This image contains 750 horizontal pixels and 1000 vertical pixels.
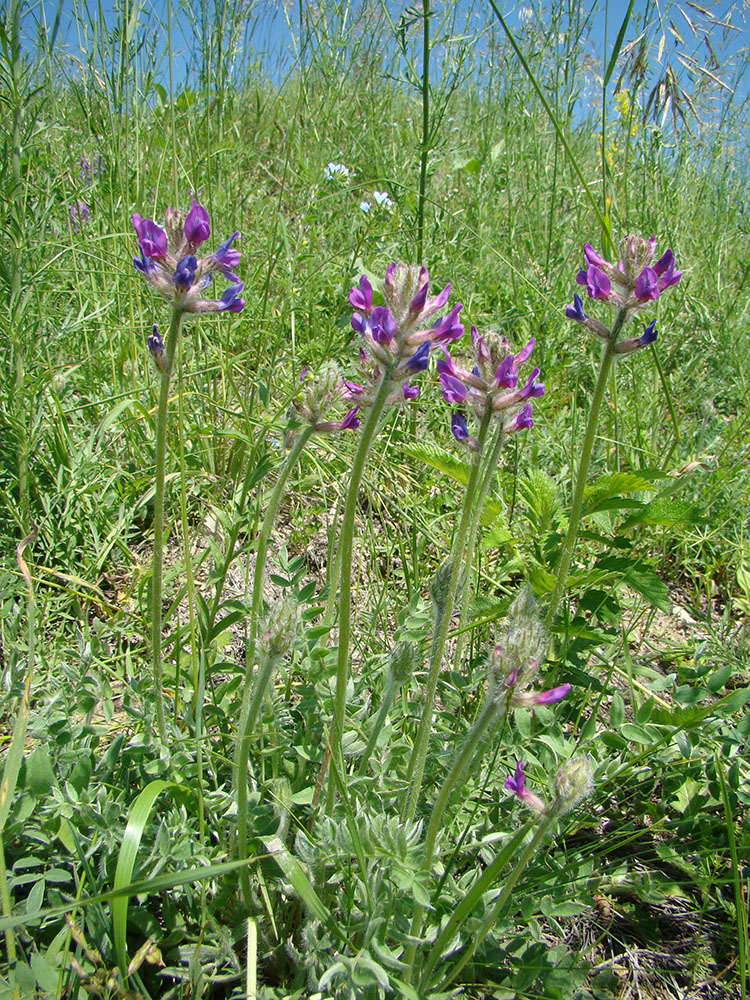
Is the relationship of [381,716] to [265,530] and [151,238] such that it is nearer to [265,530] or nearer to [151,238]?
[265,530]

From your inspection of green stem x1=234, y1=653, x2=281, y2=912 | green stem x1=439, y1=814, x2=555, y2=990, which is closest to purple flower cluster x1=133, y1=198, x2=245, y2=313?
green stem x1=234, y1=653, x2=281, y2=912

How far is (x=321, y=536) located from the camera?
9.25 ft

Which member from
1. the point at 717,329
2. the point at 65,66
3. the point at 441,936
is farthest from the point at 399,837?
the point at 717,329

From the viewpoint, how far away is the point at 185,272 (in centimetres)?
128

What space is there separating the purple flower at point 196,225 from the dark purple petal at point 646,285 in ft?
2.93

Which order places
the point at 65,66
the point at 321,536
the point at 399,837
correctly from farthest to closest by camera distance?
the point at 65,66 < the point at 321,536 < the point at 399,837

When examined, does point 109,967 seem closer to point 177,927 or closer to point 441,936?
point 177,927

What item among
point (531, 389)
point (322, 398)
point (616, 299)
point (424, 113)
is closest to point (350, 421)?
point (322, 398)

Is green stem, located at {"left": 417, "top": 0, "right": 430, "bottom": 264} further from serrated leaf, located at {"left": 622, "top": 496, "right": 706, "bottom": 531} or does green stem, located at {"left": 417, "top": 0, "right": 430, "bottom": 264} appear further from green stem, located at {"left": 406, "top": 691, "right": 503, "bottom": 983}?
green stem, located at {"left": 406, "top": 691, "right": 503, "bottom": 983}

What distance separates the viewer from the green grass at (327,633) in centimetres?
139

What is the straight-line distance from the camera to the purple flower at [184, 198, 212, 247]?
4.39 feet

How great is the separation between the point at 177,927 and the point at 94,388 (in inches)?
87.2

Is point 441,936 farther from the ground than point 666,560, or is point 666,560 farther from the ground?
point 666,560

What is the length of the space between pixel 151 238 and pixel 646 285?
1.01 m
